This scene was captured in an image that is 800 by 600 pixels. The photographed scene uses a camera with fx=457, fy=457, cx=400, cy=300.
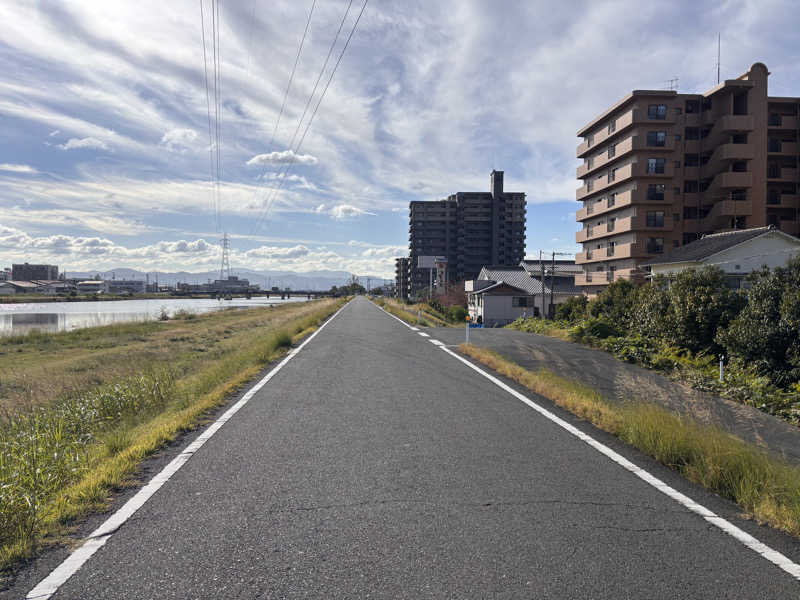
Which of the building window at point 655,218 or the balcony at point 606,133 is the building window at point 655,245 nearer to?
the building window at point 655,218

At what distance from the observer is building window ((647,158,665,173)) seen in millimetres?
39562

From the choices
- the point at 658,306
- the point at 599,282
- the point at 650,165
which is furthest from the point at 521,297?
the point at 658,306

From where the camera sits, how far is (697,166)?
40.7 m

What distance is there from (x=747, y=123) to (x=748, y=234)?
16.6 metres

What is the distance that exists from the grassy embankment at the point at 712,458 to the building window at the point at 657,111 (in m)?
41.9

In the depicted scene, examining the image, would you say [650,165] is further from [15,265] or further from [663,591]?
[15,265]

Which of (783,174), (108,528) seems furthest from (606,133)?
(108,528)

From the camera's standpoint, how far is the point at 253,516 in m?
A: 3.39

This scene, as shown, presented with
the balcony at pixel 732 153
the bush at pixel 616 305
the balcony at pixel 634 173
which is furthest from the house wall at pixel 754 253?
the balcony at pixel 634 173

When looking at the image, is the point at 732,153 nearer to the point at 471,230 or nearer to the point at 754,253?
the point at 754,253

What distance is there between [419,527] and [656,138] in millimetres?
45670

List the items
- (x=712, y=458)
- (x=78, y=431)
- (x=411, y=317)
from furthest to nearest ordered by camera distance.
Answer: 1. (x=411, y=317)
2. (x=78, y=431)
3. (x=712, y=458)

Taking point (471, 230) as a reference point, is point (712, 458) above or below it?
below

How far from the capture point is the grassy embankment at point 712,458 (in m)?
3.49
